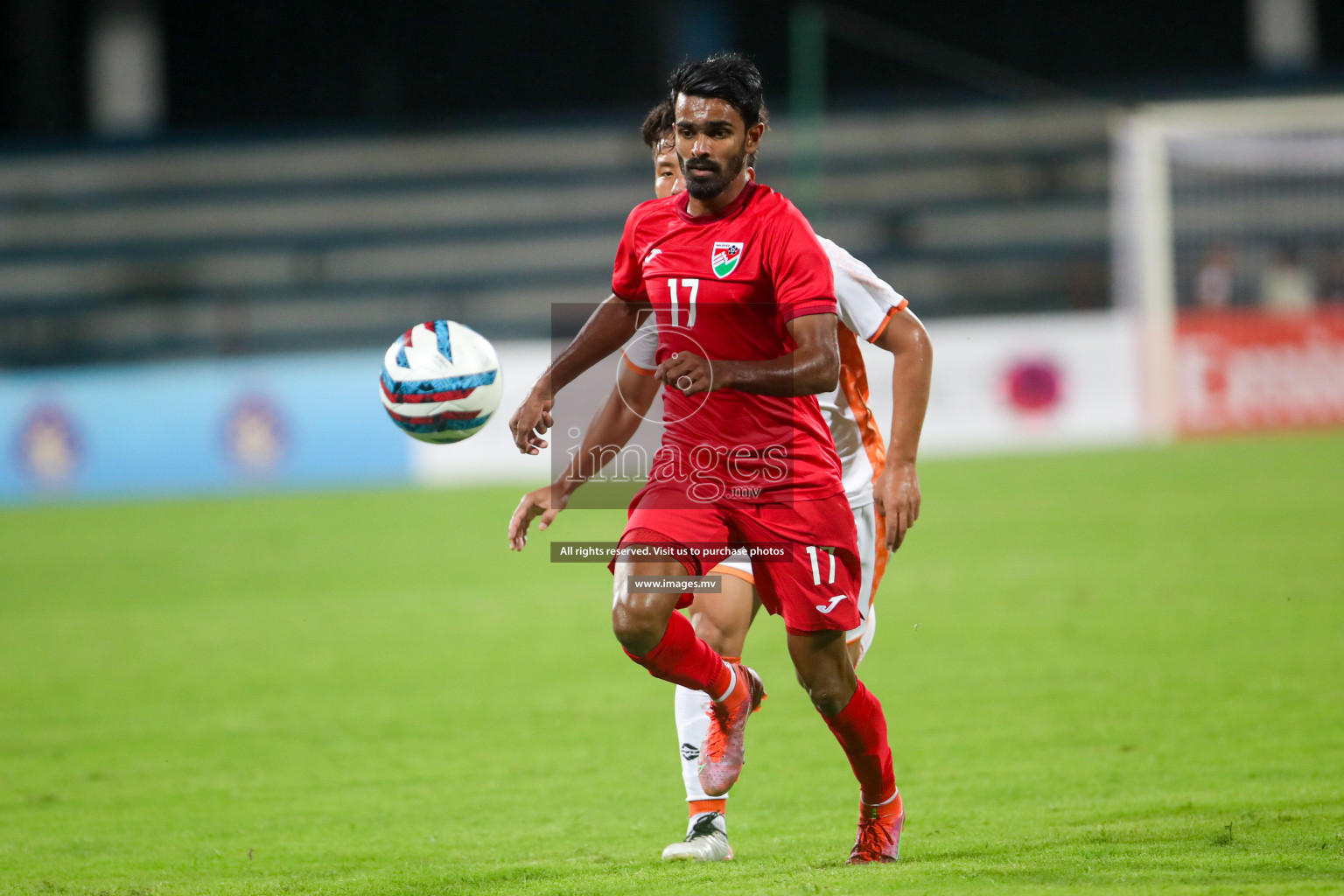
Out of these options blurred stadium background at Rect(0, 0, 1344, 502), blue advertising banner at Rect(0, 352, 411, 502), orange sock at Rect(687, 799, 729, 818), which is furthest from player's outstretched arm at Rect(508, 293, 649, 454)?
blurred stadium background at Rect(0, 0, 1344, 502)

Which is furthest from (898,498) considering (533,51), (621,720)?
(533,51)

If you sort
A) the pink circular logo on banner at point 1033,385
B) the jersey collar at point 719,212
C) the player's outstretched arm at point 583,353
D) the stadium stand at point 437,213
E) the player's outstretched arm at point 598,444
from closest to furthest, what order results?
1. the jersey collar at point 719,212
2. the player's outstretched arm at point 583,353
3. the player's outstretched arm at point 598,444
4. the pink circular logo on banner at point 1033,385
5. the stadium stand at point 437,213

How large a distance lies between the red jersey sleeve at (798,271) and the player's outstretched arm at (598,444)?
0.70m

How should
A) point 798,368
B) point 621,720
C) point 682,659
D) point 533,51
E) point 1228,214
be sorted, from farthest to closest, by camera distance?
1. point 533,51
2. point 1228,214
3. point 621,720
4. point 682,659
5. point 798,368

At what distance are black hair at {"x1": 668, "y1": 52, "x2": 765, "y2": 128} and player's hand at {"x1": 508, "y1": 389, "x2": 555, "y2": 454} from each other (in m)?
0.95

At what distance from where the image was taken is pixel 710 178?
4113mm

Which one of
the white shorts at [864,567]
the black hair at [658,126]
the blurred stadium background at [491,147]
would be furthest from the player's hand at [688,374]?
the blurred stadium background at [491,147]

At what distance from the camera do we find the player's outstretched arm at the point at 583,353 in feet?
14.5

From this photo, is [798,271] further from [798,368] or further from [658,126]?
[658,126]

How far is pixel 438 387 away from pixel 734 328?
0.94 m

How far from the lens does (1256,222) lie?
1923cm

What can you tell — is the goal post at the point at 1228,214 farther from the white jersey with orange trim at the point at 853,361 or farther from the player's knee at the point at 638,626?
the player's knee at the point at 638,626

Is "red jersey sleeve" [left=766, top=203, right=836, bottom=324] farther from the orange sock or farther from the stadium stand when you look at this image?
the stadium stand

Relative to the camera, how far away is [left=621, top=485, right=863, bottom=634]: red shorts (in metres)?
4.16
